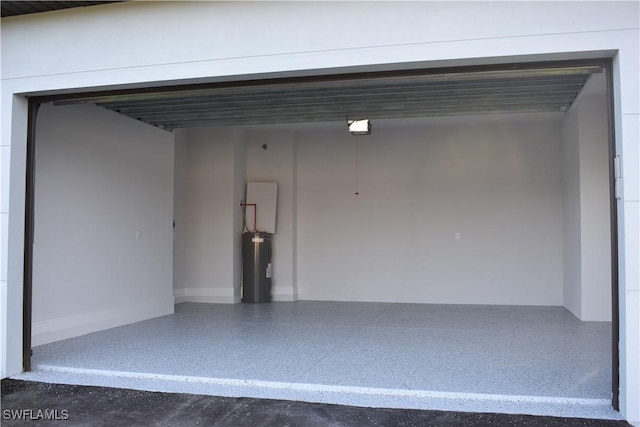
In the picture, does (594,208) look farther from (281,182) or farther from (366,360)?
(281,182)

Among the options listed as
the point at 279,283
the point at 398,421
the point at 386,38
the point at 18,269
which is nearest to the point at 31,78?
the point at 18,269

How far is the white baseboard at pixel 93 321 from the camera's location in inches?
221

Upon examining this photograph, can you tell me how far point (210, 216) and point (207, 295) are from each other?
51.6 inches

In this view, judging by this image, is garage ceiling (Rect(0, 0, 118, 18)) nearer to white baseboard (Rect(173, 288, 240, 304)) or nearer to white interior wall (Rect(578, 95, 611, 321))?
Answer: white baseboard (Rect(173, 288, 240, 304))

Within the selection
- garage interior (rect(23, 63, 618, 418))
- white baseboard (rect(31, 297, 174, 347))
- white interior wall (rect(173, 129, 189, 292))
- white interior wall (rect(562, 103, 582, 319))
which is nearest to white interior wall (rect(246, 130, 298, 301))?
garage interior (rect(23, 63, 618, 418))

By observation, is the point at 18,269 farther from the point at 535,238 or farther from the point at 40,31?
the point at 535,238

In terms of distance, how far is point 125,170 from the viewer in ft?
22.6

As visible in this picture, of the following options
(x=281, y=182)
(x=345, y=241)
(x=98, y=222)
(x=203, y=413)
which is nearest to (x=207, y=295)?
(x=281, y=182)

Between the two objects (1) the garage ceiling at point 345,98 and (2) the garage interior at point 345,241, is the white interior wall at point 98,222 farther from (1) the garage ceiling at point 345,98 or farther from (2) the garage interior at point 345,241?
(1) the garage ceiling at point 345,98

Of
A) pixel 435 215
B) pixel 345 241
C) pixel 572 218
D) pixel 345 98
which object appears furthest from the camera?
pixel 345 241

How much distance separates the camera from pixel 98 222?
645 centimetres

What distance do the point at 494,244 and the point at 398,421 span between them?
5928mm

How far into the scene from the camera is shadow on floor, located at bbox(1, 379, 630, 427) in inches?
130

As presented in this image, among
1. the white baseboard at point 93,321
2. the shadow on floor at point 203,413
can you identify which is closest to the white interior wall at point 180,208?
the white baseboard at point 93,321
